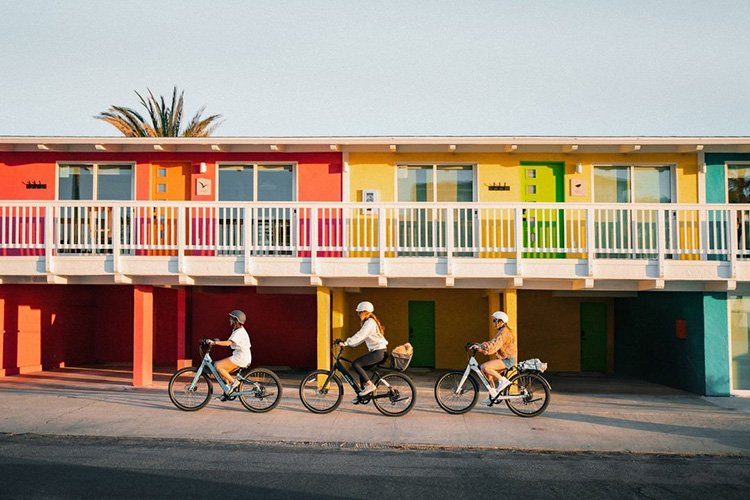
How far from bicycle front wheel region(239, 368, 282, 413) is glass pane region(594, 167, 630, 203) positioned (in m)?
9.03

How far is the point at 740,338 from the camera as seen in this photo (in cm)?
1478

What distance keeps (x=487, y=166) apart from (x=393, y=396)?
7.18m

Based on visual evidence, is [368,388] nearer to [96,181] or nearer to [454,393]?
[454,393]

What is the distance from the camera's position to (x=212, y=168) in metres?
17.3

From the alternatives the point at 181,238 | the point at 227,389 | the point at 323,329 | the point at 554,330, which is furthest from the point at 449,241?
the point at 554,330

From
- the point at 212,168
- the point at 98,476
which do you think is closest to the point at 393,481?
the point at 98,476

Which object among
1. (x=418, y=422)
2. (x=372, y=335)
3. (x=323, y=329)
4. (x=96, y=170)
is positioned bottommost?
(x=418, y=422)

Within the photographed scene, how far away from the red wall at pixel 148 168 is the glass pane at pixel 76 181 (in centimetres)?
18

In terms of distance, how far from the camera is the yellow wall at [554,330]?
62.5 feet

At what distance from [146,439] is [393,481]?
12.6 ft

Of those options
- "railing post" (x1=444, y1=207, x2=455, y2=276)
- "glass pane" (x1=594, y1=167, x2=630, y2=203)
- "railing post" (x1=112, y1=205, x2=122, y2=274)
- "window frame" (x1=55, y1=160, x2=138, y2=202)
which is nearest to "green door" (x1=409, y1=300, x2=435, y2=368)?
"glass pane" (x1=594, y1=167, x2=630, y2=203)

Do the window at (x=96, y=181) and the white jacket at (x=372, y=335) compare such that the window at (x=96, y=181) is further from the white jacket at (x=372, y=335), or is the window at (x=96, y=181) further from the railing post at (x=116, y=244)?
the white jacket at (x=372, y=335)

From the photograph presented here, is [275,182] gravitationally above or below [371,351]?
above

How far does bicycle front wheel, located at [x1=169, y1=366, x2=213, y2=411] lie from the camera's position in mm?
11961
